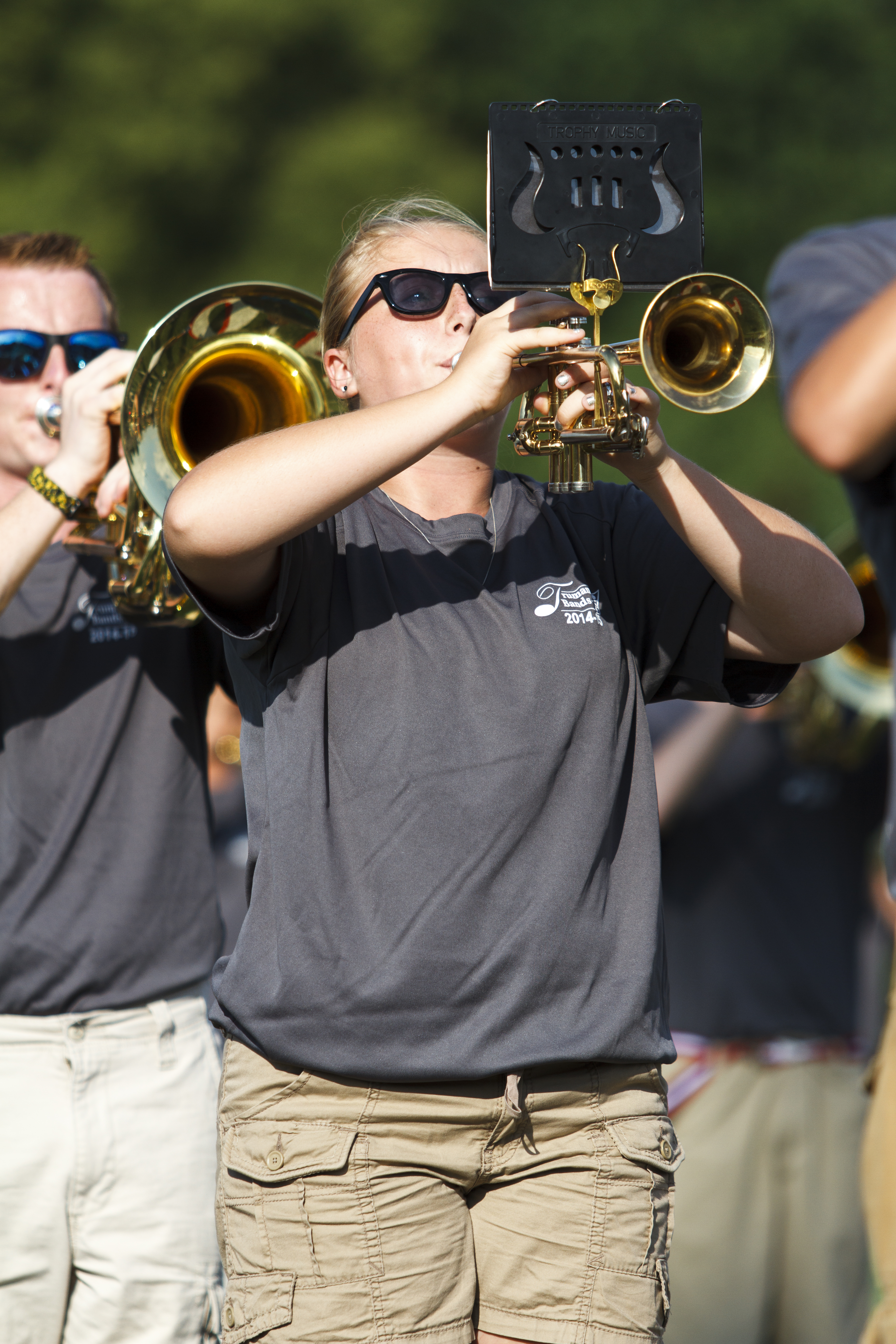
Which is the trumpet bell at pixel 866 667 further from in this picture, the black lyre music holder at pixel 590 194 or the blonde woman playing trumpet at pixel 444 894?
the black lyre music holder at pixel 590 194

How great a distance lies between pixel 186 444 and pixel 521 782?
1222mm

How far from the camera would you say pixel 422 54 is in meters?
11.3

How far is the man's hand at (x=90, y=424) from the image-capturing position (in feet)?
10.6

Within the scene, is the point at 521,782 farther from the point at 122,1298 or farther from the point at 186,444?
the point at 122,1298

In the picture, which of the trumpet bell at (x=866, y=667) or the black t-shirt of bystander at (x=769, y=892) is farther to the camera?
the trumpet bell at (x=866, y=667)

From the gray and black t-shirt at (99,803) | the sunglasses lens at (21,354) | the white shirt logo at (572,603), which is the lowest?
the gray and black t-shirt at (99,803)

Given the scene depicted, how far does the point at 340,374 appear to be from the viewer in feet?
9.47

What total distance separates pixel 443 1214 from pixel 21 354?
7.06 feet

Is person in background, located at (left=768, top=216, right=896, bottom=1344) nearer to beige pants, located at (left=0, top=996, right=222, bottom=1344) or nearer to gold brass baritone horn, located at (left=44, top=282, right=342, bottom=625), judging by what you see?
gold brass baritone horn, located at (left=44, top=282, right=342, bottom=625)

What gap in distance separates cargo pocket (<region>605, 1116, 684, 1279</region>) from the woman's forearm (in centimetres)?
82

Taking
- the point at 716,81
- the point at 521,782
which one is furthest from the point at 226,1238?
the point at 716,81

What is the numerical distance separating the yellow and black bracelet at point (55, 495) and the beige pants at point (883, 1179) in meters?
1.89

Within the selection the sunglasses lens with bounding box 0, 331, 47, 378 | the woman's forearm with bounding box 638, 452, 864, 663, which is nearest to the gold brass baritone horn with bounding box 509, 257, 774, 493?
the woman's forearm with bounding box 638, 452, 864, 663

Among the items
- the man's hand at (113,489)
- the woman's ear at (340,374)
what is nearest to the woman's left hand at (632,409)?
the woman's ear at (340,374)
